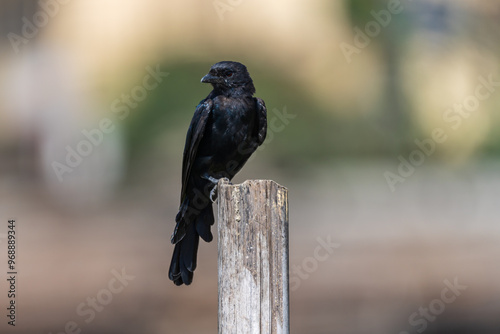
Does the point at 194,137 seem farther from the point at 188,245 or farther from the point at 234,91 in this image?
the point at 188,245

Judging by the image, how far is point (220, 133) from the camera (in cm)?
456

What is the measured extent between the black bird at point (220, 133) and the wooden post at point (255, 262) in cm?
159

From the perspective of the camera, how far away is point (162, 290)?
26.6 feet

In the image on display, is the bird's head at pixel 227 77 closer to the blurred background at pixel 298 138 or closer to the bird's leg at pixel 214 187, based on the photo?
the bird's leg at pixel 214 187

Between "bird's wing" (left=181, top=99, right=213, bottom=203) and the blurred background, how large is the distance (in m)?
4.02

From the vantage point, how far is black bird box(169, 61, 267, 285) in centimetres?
448

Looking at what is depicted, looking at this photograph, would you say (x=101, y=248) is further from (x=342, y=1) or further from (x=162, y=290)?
(x=342, y=1)

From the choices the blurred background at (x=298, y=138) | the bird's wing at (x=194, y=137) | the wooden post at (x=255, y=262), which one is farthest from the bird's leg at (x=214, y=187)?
the blurred background at (x=298, y=138)

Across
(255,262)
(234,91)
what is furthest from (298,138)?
(255,262)

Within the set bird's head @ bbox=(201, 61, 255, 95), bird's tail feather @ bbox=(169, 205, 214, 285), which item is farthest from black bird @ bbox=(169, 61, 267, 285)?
bird's tail feather @ bbox=(169, 205, 214, 285)

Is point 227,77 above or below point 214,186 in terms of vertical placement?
above

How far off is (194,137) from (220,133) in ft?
0.56

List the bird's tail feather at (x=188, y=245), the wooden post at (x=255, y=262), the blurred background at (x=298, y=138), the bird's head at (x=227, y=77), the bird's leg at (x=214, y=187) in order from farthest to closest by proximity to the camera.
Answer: the blurred background at (x=298, y=138) < the bird's head at (x=227, y=77) < the bird's leg at (x=214, y=187) < the bird's tail feather at (x=188, y=245) < the wooden post at (x=255, y=262)

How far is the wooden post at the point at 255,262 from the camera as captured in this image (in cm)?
270
